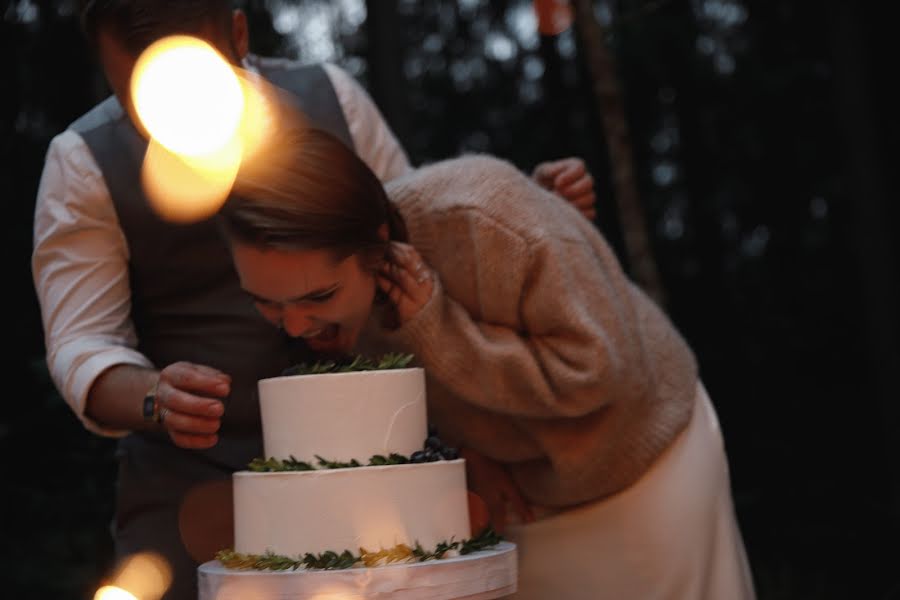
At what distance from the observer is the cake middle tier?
2.04 metres

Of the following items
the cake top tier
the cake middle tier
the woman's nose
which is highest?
the woman's nose

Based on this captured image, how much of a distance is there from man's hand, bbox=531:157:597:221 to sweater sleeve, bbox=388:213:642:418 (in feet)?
1.22

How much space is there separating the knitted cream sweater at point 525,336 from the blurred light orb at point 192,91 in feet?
1.30

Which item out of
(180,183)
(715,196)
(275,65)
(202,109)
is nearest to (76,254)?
(180,183)

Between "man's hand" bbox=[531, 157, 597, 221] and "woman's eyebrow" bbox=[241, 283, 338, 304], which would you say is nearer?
"woman's eyebrow" bbox=[241, 283, 338, 304]

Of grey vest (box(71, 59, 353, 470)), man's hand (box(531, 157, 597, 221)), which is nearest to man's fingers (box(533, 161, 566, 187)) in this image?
man's hand (box(531, 157, 597, 221))

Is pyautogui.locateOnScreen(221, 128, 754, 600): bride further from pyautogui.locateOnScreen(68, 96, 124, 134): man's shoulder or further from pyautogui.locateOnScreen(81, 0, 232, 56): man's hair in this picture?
pyautogui.locateOnScreen(68, 96, 124, 134): man's shoulder

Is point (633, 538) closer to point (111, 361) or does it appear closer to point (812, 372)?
point (111, 361)

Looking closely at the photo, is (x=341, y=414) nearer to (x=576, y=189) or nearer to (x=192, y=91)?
(x=192, y=91)

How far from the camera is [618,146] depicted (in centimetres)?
427

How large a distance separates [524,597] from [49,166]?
1496mm

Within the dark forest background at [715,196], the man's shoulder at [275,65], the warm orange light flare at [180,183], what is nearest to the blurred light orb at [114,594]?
the warm orange light flare at [180,183]

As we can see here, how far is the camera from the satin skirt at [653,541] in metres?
2.71

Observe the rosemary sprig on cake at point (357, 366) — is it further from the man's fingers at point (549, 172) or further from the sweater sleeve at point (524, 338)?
the man's fingers at point (549, 172)
